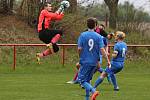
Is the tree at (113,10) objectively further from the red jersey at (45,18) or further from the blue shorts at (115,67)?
the blue shorts at (115,67)

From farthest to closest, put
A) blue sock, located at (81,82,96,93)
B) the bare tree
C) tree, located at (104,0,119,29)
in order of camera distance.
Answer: tree, located at (104,0,119,29), the bare tree, blue sock, located at (81,82,96,93)

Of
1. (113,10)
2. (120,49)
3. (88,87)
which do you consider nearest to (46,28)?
(120,49)

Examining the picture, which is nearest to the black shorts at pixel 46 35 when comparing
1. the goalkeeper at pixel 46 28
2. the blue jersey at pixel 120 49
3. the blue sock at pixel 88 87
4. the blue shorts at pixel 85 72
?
the goalkeeper at pixel 46 28

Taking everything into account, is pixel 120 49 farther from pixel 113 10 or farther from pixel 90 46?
pixel 113 10

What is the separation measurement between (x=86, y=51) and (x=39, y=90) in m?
4.72

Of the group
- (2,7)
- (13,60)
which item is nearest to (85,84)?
(13,60)

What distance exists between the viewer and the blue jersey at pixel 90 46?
1230 cm

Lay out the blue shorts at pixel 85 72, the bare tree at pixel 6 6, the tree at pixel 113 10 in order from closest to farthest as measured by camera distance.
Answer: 1. the blue shorts at pixel 85 72
2. the bare tree at pixel 6 6
3. the tree at pixel 113 10

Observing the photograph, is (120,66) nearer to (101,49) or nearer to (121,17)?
(101,49)

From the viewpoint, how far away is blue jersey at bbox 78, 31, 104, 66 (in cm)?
1230

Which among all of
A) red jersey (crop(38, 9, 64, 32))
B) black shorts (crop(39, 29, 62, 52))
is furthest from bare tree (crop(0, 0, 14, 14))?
black shorts (crop(39, 29, 62, 52))

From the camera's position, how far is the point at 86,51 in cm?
1239

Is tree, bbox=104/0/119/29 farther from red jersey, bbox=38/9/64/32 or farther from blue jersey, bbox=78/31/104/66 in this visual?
blue jersey, bbox=78/31/104/66

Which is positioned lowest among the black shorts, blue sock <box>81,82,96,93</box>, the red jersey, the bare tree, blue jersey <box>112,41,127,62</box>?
blue sock <box>81,82,96,93</box>
